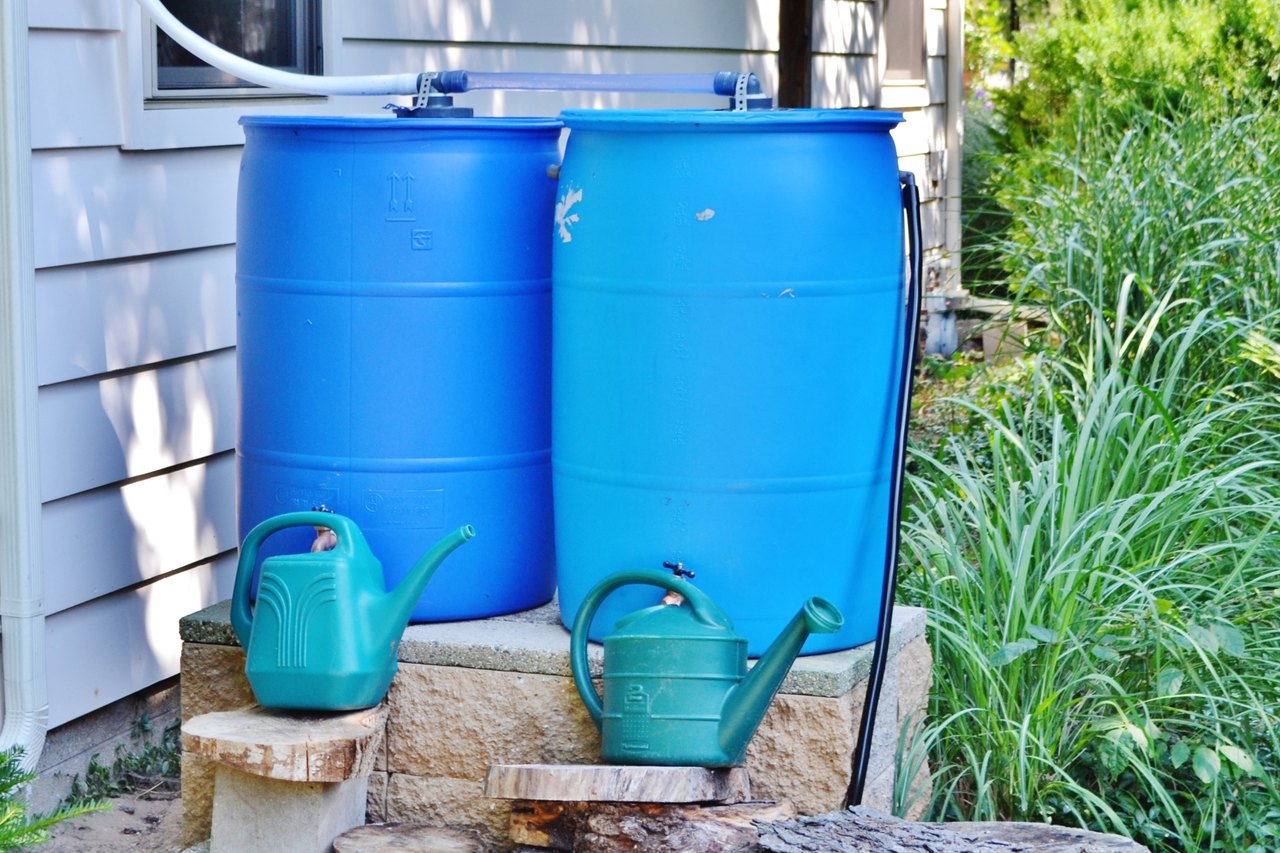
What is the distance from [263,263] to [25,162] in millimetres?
452

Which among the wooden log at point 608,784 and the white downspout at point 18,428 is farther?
the white downspout at point 18,428

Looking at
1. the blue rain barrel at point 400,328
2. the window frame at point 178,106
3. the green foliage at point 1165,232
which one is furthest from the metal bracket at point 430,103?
the green foliage at point 1165,232

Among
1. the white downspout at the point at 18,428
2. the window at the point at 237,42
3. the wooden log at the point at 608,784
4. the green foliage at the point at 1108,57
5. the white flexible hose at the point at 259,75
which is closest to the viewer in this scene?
the wooden log at the point at 608,784

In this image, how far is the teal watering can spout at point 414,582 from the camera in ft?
8.14

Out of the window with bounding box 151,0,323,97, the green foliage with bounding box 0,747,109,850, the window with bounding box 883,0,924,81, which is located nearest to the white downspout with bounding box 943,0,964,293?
the window with bounding box 883,0,924,81

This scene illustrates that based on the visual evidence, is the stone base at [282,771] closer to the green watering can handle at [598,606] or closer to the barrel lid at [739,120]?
the green watering can handle at [598,606]

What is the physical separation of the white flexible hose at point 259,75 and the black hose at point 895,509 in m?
1.00

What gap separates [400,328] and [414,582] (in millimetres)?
420

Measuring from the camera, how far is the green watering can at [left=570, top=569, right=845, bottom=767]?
2.31 meters

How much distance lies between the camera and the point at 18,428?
270 cm

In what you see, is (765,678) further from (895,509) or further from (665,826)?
(895,509)

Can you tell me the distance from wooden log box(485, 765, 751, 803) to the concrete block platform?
231mm

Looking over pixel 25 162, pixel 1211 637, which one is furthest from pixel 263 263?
pixel 1211 637

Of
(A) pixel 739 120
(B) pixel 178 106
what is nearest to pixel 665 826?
(A) pixel 739 120
